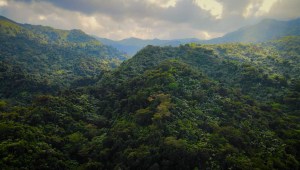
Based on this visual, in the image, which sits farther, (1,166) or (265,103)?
(265,103)

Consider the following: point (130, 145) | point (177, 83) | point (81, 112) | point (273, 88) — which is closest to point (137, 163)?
point (130, 145)

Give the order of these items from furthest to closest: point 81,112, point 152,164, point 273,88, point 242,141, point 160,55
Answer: point 160,55
point 273,88
point 81,112
point 242,141
point 152,164

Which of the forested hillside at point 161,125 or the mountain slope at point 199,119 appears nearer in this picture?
the forested hillside at point 161,125

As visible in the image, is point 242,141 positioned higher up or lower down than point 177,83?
lower down

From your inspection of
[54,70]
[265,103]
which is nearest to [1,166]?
[265,103]

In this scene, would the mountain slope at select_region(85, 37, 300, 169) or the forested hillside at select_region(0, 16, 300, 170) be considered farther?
the mountain slope at select_region(85, 37, 300, 169)

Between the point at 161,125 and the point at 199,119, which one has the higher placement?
the point at 161,125

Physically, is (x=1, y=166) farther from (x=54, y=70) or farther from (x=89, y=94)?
(x=54, y=70)

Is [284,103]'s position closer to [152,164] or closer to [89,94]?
[152,164]

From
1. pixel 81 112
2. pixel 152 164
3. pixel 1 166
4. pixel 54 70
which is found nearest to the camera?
pixel 1 166

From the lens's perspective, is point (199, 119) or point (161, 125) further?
point (199, 119)
